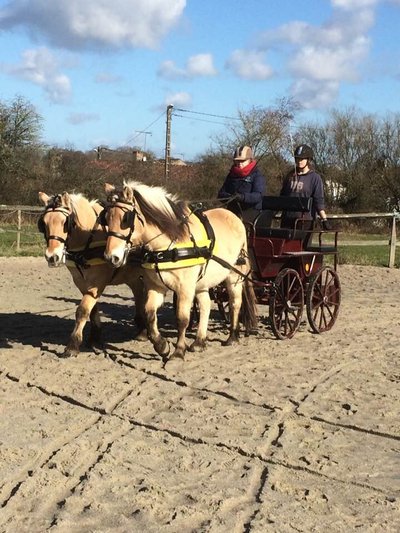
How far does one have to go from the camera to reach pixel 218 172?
37.5 m

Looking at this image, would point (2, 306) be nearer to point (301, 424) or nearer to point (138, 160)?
point (301, 424)

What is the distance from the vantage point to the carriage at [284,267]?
319 inches

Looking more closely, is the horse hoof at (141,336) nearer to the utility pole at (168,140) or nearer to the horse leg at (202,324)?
the horse leg at (202,324)

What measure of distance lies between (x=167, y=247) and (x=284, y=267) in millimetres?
2521

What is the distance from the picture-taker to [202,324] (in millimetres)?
7484

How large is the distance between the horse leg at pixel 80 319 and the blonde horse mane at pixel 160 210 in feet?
3.41

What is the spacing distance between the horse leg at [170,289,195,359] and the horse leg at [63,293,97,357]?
0.88 meters

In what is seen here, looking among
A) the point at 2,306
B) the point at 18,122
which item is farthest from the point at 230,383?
the point at 18,122

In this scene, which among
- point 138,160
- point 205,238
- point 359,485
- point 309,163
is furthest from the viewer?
point 138,160

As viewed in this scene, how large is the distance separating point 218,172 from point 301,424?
33.2m

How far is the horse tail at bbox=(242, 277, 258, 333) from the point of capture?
812 cm

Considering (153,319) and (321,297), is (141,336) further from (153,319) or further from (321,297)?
(321,297)

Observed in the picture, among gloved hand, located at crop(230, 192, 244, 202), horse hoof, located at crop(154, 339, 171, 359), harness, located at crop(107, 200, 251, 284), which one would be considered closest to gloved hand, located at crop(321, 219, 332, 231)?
gloved hand, located at crop(230, 192, 244, 202)

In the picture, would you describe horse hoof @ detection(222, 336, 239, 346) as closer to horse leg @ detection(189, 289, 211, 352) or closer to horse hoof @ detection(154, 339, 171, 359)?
horse leg @ detection(189, 289, 211, 352)
